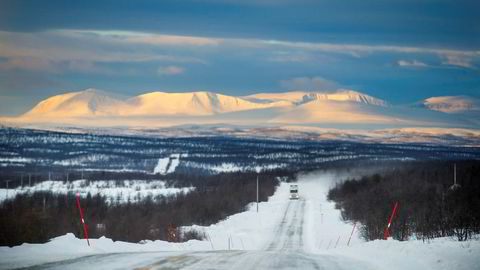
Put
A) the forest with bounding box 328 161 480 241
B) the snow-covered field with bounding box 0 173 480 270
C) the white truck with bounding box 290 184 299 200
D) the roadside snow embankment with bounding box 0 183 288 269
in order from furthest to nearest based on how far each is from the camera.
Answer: the white truck with bounding box 290 184 299 200 < the forest with bounding box 328 161 480 241 < the roadside snow embankment with bounding box 0 183 288 269 < the snow-covered field with bounding box 0 173 480 270

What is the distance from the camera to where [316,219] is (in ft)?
→ 299

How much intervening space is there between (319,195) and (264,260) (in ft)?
433

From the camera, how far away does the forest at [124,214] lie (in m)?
34.9

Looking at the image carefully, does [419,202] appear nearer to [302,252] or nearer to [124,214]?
[302,252]

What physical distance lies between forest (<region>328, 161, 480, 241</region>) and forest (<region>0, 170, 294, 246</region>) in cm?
1634

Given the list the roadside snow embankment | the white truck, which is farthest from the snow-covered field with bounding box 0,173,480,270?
the white truck

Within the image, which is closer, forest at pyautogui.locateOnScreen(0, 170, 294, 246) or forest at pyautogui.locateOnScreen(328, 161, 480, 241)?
forest at pyautogui.locateOnScreen(0, 170, 294, 246)

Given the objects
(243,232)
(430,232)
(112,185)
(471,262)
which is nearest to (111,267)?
(471,262)

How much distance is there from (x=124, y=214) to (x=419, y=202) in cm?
4600

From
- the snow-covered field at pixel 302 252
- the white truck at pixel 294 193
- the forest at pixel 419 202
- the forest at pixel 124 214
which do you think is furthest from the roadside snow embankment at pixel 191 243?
the forest at pixel 419 202

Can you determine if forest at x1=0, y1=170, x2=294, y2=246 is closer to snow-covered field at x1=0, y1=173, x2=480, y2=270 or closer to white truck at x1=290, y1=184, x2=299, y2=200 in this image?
snow-covered field at x1=0, y1=173, x2=480, y2=270

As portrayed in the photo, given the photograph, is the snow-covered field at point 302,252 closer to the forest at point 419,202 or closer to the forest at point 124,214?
the forest at point 124,214

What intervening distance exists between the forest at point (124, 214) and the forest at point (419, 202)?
1634 cm

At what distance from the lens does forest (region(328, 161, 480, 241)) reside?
35.2m
